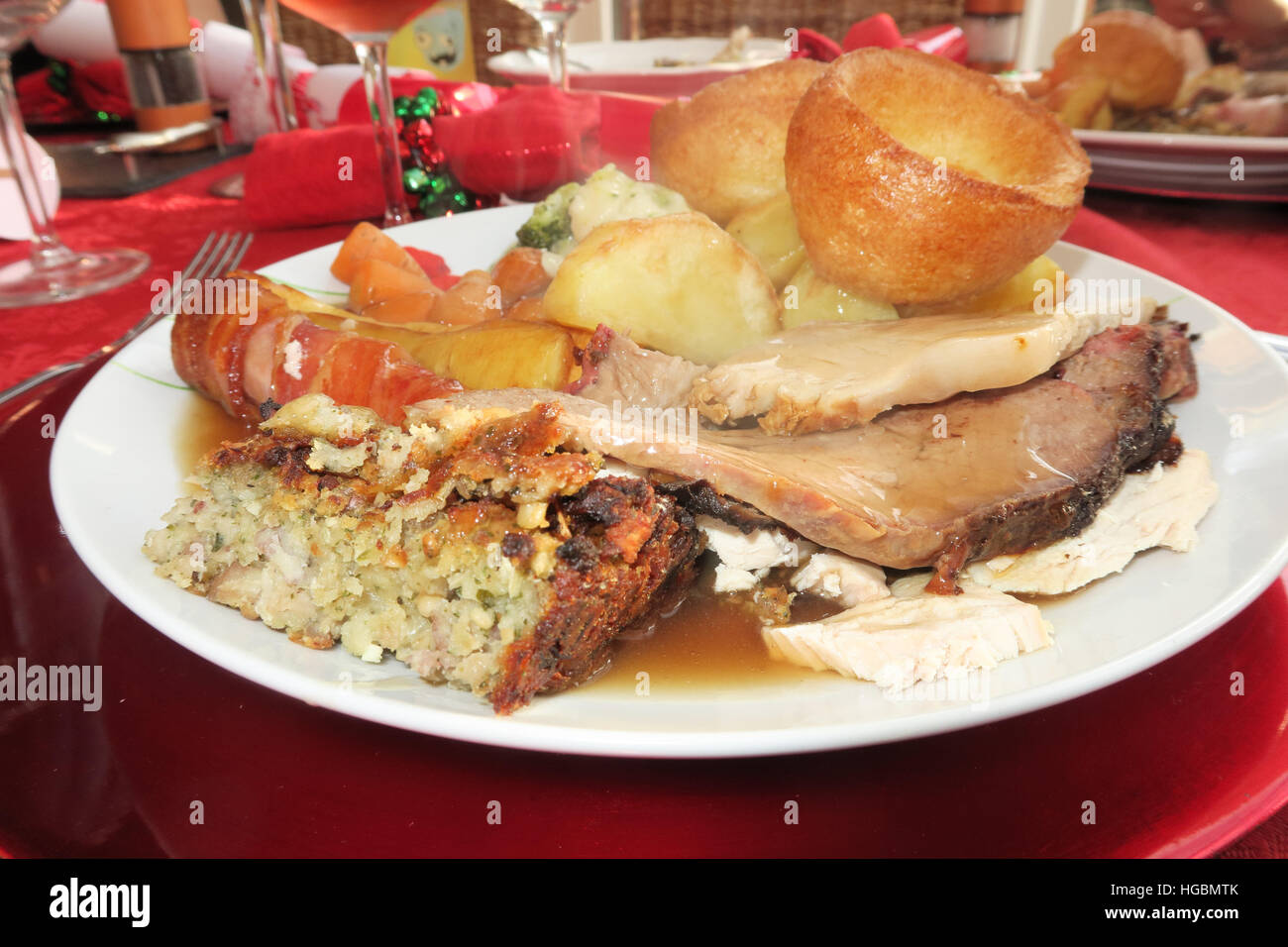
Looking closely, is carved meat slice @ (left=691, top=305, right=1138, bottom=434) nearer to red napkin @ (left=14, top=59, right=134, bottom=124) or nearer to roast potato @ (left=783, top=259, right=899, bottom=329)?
roast potato @ (left=783, top=259, right=899, bottom=329)

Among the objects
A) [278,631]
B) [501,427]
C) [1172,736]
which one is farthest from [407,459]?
[1172,736]

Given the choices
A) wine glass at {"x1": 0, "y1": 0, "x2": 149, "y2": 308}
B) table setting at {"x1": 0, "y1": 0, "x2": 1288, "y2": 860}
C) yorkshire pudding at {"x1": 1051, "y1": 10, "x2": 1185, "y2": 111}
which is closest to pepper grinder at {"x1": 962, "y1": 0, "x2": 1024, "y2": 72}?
yorkshire pudding at {"x1": 1051, "y1": 10, "x2": 1185, "y2": 111}

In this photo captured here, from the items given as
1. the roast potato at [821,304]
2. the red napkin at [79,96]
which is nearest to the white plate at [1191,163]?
the roast potato at [821,304]

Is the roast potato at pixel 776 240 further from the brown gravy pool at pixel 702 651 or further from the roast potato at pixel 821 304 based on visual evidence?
the brown gravy pool at pixel 702 651

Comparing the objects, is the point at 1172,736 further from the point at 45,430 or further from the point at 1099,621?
the point at 45,430

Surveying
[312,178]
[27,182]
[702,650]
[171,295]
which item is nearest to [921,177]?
[702,650]

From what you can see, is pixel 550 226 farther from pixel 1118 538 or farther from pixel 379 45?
pixel 1118 538
